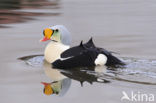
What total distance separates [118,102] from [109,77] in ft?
4.27

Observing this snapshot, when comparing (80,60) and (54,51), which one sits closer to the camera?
(80,60)

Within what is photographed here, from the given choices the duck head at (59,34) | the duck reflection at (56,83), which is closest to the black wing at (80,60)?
the duck reflection at (56,83)

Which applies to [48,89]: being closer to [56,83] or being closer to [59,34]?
[56,83]

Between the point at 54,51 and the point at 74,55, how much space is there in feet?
1.67

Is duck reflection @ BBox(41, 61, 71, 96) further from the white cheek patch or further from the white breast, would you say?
the white cheek patch

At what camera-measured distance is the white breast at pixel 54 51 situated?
971 centimetres

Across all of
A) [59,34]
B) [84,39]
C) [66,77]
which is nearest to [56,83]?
[66,77]

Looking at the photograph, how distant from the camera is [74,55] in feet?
30.8

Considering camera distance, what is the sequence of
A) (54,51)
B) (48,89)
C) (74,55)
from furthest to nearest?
(54,51), (74,55), (48,89)

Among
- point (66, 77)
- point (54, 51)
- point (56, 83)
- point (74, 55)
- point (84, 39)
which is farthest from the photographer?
point (84, 39)

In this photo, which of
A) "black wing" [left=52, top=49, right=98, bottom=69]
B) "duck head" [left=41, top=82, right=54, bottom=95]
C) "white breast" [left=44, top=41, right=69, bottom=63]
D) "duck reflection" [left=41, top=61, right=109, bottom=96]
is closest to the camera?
"duck head" [left=41, top=82, right=54, bottom=95]

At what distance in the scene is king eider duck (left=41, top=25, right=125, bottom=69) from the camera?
9.42 meters

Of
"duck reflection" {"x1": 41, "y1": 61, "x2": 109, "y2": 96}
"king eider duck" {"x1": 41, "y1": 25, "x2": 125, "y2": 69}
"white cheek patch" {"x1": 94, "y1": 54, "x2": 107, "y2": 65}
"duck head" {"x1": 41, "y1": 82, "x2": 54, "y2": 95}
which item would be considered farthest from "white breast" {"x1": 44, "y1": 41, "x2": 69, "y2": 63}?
"duck head" {"x1": 41, "y1": 82, "x2": 54, "y2": 95}

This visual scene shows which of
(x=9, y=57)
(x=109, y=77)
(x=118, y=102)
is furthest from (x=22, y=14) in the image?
(x=118, y=102)
